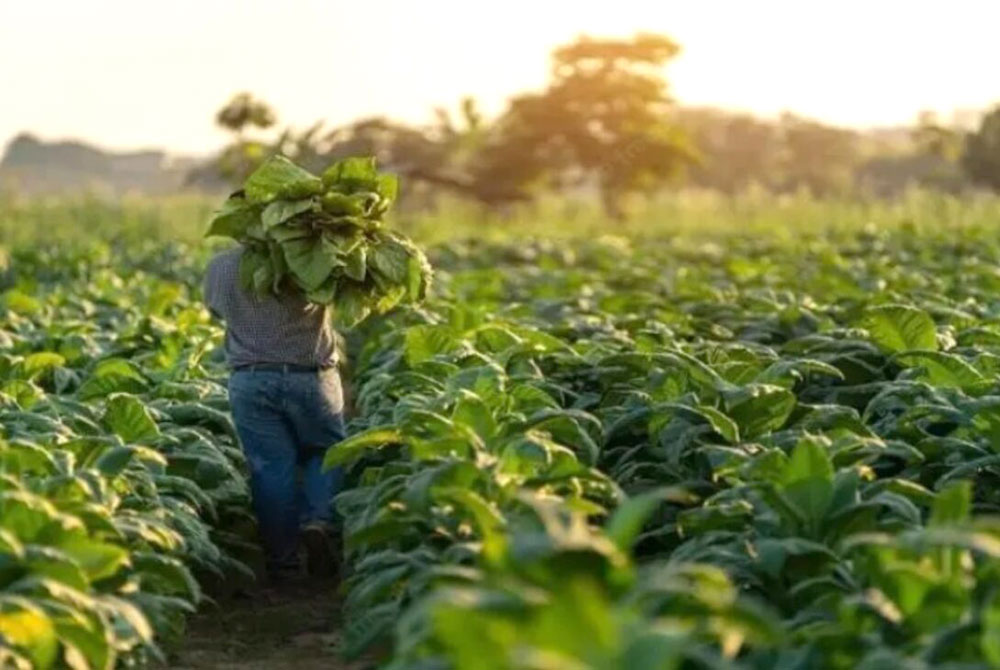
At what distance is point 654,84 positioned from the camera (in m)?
58.7

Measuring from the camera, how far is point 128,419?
748 centimetres

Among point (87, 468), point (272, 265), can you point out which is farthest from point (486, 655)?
point (272, 265)

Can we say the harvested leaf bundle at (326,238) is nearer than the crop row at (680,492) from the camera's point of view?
No

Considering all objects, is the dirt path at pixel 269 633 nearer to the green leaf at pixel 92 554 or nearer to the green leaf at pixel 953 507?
the green leaf at pixel 92 554

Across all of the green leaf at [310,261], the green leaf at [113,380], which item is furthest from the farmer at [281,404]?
the green leaf at [113,380]

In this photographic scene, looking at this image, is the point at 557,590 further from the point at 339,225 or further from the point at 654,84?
the point at 654,84

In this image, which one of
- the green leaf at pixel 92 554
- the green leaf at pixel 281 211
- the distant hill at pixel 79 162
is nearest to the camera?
the green leaf at pixel 92 554

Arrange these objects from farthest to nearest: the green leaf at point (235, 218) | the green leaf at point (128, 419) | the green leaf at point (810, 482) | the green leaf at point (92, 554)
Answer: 1. the green leaf at point (235, 218)
2. the green leaf at point (128, 419)
3. the green leaf at point (810, 482)
4. the green leaf at point (92, 554)

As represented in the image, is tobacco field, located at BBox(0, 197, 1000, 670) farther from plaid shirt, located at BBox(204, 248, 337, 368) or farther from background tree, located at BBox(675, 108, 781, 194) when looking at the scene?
background tree, located at BBox(675, 108, 781, 194)

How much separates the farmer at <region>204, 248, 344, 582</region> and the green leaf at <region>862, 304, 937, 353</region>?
2.30 metres

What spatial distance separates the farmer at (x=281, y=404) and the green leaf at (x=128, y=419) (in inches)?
26.6

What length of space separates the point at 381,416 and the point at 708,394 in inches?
65.4

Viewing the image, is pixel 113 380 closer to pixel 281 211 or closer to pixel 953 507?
pixel 281 211

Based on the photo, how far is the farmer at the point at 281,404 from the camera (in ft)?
26.6
